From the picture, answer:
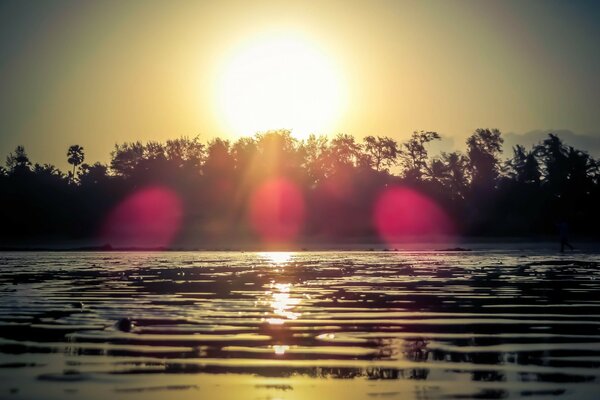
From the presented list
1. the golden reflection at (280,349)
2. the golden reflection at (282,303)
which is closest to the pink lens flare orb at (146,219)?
the golden reflection at (282,303)

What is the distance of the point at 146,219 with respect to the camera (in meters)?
95.9

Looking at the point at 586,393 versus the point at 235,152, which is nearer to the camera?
the point at 586,393

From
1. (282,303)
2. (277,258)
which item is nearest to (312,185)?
(277,258)

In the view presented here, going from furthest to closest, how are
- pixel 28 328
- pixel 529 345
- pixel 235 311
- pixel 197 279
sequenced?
pixel 197 279, pixel 235 311, pixel 28 328, pixel 529 345

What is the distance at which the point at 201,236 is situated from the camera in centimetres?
9025

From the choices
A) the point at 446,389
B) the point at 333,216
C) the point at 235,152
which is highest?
the point at 235,152

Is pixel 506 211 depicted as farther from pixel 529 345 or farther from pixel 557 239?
pixel 529 345

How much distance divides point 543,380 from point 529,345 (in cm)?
259

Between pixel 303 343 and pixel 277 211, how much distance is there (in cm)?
8250

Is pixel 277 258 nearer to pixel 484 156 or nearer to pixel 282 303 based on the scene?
pixel 282 303

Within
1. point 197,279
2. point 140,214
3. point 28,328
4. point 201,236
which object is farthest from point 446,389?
point 140,214

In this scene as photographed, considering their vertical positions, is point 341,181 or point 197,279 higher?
point 341,181

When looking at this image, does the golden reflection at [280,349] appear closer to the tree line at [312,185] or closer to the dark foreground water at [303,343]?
the dark foreground water at [303,343]

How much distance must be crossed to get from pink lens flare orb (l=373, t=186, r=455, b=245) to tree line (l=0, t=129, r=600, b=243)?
1105 mm
